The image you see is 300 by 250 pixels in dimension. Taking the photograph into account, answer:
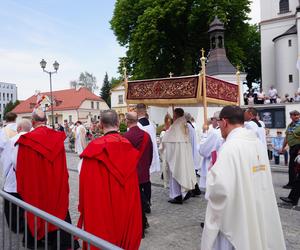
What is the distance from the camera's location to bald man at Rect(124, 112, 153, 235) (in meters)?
5.53

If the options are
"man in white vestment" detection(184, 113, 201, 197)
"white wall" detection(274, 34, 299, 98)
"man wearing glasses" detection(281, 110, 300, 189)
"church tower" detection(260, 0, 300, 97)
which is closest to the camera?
"man wearing glasses" detection(281, 110, 300, 189)

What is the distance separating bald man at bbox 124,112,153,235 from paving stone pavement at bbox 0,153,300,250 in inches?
11.2

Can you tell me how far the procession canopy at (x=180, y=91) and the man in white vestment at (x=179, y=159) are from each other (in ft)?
1.30

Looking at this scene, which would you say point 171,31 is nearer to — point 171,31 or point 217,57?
point 171,31

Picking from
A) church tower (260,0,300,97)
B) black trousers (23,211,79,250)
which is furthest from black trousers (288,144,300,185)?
church tower (260,0,300,97)

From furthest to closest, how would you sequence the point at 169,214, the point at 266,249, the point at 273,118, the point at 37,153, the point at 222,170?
the point at 273,118
the point at 169,214
the point at 37,153
the point at 266,249
the point at 222,170

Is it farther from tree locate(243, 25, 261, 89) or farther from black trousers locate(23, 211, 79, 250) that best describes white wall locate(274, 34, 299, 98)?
black trousers locate(23, 211, 79, 250)

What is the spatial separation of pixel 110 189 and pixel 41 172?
5.24ft

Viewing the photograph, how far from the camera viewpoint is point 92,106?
62312mm

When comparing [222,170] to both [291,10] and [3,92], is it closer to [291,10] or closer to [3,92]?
[291,10]

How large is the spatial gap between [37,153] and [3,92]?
4741 inches

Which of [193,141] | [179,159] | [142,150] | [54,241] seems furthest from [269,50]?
[54,241]

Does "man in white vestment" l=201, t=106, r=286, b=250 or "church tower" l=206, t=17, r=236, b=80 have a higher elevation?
"church tower" l=206, t=17, r=236, b=80

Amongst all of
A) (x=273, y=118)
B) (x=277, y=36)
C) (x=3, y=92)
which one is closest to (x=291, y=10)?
(x=277, y=36)
